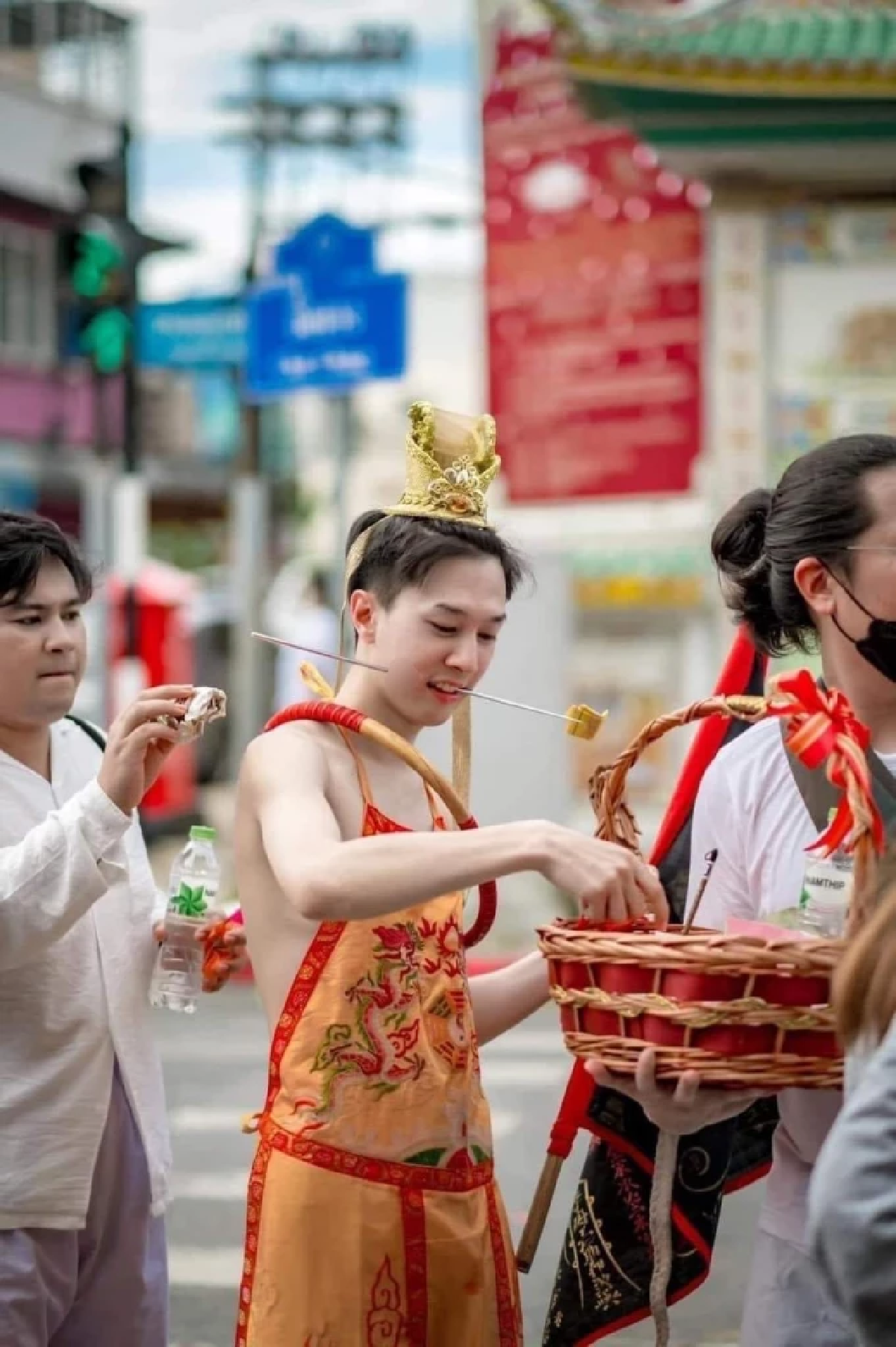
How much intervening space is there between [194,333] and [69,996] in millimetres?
8515

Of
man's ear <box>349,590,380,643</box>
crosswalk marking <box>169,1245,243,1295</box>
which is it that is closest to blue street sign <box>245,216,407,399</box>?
crosswalk marking <box>169,1245,243,1295</box>

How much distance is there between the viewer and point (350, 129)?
85.3ft

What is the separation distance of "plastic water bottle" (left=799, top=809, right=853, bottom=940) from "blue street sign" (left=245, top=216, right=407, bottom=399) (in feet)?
23.7

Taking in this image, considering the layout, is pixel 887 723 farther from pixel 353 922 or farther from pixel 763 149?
pixel 763 149

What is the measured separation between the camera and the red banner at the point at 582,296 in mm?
13938

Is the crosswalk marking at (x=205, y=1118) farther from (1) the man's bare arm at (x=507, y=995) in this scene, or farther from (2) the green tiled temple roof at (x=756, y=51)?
(2) the green tiled temple roof at (x=756, y=51)

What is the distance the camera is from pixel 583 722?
2.48 metres

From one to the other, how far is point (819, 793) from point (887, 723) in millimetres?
147

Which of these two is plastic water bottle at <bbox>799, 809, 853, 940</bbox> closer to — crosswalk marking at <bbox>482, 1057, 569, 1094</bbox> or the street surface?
the street surface

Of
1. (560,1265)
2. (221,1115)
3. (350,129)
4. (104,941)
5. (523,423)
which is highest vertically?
(350,129)

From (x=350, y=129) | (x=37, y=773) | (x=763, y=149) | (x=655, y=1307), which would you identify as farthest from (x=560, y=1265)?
(x=350, y=129)

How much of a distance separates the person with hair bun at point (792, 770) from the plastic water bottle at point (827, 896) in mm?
124

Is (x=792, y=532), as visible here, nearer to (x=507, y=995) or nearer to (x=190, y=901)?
(x=507, y=995)

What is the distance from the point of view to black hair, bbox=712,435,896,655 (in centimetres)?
251
